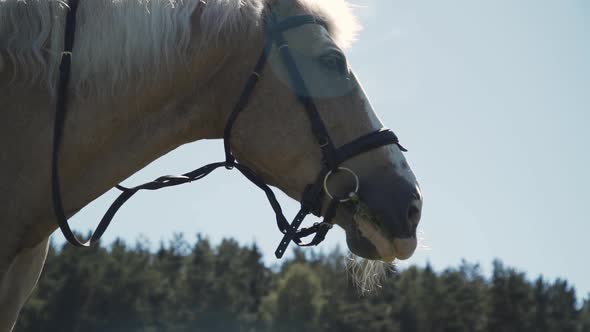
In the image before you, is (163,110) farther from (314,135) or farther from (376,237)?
(376,237)

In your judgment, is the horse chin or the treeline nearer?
the horse chin

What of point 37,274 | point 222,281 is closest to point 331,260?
point 222,281

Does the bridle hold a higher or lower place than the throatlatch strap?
higher

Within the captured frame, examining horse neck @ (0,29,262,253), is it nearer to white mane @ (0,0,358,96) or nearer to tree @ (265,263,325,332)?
white mane @ (0,0,358,96)

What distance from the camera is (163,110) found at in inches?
156

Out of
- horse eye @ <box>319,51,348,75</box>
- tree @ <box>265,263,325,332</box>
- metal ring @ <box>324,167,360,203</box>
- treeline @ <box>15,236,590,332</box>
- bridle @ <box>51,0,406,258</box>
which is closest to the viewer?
bridle @ <box>51,0,406,258</box>

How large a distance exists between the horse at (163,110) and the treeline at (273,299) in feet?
258

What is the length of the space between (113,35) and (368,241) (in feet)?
6.05

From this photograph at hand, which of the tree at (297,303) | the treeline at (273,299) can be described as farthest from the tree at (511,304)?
the tree at (297,303)

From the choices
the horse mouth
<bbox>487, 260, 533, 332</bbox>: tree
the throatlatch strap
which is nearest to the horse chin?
the horse mouth

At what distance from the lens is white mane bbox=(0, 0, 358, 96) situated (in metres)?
3.70

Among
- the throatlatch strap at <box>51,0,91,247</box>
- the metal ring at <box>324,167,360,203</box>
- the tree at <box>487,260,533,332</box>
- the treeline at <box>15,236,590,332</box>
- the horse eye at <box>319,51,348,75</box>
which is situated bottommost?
the treeline at <box>15,236,590,332</box>

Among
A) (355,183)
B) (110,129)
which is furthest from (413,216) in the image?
(110,129)

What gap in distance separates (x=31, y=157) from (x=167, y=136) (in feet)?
2.48
